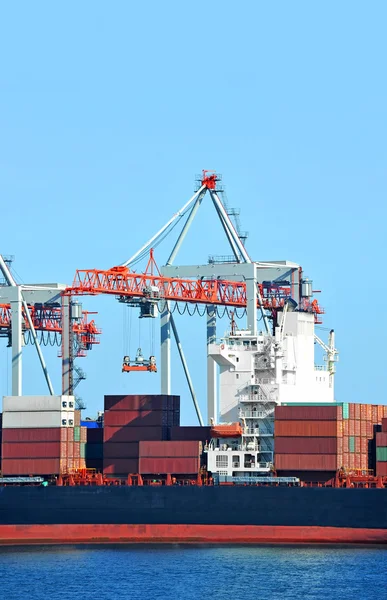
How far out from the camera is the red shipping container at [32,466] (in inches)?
2943

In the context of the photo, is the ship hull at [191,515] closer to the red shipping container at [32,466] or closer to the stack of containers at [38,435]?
the red shipping container at [32,466]

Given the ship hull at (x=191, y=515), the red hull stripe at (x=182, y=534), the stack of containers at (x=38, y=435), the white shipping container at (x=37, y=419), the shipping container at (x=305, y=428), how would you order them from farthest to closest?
1. the white shipping container at (x=37, y=419)
2. the stack of containers at (x=38, y=435)
3. the red hull stripe at (x=182, y=534)
4. the shipping container at (x=305, y=428)
5. the ship hull at (x=191, y=515)

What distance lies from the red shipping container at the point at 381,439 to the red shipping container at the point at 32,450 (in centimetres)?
1545

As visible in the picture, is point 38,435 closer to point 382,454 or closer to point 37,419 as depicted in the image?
point 37,419

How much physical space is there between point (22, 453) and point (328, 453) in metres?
15.5

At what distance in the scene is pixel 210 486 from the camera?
237 feet

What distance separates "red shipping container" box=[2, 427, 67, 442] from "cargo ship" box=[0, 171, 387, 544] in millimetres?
68

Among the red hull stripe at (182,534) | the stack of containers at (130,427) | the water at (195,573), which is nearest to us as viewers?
the water at (195,573)

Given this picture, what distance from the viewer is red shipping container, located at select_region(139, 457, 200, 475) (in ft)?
240

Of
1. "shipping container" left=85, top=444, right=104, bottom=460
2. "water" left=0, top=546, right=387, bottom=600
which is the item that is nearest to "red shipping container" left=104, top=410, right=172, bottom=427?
"shipping container" left=85, top=444, right=104, bottom=460

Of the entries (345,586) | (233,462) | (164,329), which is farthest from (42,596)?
(164,329)

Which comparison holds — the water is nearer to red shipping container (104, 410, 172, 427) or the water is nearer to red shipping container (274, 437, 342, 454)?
red shipping container (274, 437, 342, 454)

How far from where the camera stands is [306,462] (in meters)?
70.6

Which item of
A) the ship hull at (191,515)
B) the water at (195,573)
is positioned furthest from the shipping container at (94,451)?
the water at (195,573)
